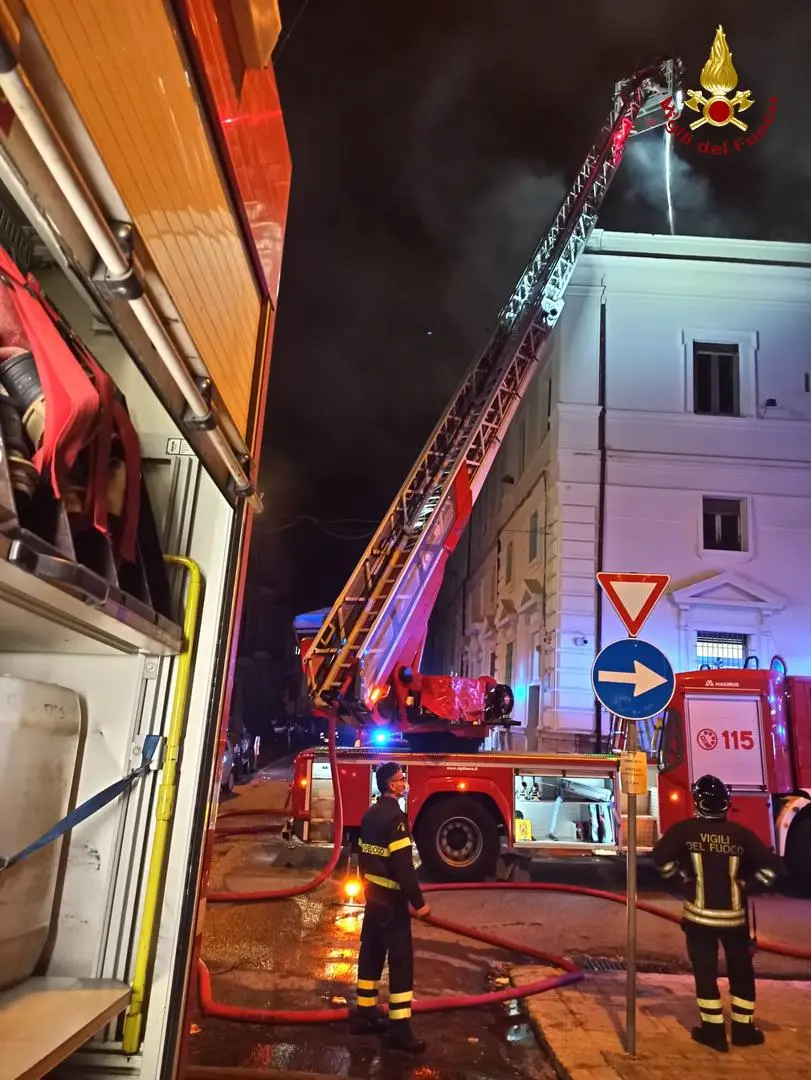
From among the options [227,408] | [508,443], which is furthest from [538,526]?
[227,408]

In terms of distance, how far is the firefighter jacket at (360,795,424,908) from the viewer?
4.90m

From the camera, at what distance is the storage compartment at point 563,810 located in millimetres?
8914

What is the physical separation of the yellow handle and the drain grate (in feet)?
15.0

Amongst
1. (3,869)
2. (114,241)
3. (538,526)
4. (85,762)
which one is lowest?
(3,869)

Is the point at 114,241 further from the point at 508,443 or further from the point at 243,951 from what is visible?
the point at 508,443

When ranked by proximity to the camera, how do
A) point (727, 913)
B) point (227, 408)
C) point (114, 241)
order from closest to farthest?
point (114, 241)
point (227, 408)
point (727, 913)

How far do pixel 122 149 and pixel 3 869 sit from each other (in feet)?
6.32

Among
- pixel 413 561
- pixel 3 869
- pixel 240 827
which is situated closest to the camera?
pixel 3 869

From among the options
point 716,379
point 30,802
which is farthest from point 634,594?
point 716,379

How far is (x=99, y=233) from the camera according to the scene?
161cm

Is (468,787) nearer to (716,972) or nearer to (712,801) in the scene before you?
(712,801)

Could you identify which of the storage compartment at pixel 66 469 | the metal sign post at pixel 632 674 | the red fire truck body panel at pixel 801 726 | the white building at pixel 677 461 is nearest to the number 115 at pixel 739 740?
the red fire truck body panel at pixel 801 726

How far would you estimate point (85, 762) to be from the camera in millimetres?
2787

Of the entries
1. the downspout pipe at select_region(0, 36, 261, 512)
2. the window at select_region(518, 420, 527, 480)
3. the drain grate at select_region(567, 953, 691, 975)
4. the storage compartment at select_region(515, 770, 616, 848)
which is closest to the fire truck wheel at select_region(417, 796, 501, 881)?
the storage compartment at select_region(515, 770, 616, 848)
